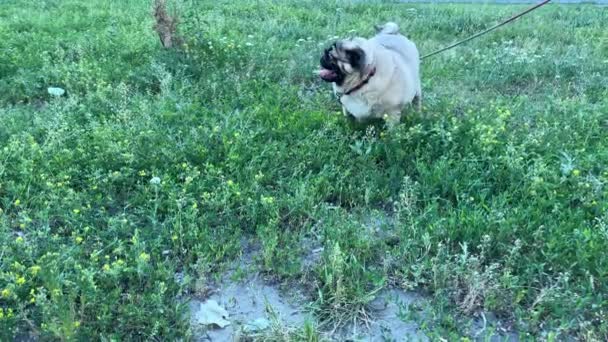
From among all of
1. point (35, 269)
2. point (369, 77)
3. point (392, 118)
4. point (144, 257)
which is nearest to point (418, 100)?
point (392, 118)

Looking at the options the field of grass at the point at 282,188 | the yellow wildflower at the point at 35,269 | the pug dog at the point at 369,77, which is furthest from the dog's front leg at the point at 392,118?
the yellow wildflower at the point at 35,269

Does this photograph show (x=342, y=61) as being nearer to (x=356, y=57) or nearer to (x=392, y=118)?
(x=356, y=57)

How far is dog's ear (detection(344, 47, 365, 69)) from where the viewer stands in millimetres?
4344

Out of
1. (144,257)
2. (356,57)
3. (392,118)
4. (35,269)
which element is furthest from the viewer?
(392,118)

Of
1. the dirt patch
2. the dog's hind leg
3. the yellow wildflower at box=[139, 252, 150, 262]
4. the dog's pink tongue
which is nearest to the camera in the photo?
the dirt patch

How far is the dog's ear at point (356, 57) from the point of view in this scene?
434 cm

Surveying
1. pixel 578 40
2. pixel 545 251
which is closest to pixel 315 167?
pixel 545 251

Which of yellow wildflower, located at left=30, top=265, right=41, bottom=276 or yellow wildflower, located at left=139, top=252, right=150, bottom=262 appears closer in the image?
yellow wildflower, located at left=30, top=265, right=41, bottom=276

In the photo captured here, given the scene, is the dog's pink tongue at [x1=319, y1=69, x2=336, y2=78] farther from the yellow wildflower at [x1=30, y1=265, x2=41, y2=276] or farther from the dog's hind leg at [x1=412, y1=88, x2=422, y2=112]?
the yellow wildflower at [x1=30, y1=265, x2=41, y2=276]

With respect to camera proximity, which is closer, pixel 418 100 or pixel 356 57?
pixel 356 57

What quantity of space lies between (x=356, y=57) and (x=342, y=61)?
0.36 ft

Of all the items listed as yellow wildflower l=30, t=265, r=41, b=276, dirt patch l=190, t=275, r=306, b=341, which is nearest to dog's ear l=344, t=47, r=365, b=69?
dirt patch l=190, t=275, r=306, b=341

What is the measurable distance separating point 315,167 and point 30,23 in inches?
198

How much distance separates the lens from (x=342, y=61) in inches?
173
